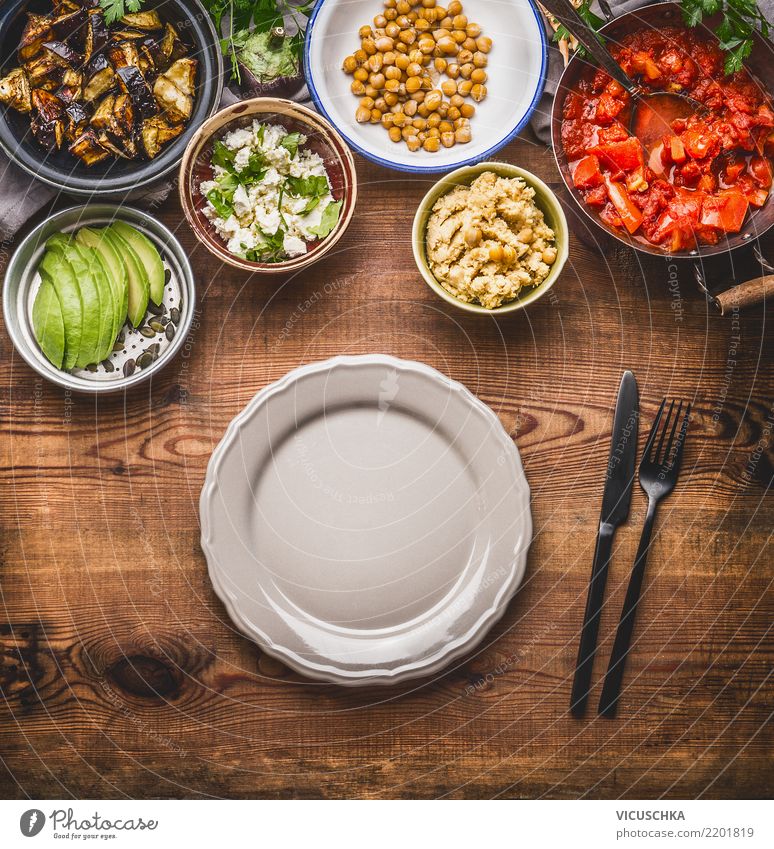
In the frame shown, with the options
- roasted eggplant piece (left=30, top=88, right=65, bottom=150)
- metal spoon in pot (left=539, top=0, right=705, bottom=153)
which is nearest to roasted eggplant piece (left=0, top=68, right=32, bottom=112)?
roasted eggplant piece (left=30, top=88, right=65, bottom=150)

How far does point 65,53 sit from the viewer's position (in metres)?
1.57

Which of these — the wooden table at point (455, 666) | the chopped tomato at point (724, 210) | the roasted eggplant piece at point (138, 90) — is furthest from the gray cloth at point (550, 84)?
the roasted eggplant piece at point (138, 90)

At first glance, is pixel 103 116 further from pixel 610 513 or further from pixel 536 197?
pixel 610 513

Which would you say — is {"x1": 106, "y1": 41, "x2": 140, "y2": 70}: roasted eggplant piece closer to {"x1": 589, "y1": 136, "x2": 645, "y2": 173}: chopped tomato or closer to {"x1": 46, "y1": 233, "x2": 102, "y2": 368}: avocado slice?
{"x1": 46, "y1": 233, "x2": 102, "y2": 368}: avocado slice

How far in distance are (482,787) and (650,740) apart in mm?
460

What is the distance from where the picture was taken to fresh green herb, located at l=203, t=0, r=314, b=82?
1598 mm

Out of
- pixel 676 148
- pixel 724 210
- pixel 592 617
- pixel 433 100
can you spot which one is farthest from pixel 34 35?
pixel 592 617

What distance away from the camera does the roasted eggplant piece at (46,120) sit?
60.9 inches

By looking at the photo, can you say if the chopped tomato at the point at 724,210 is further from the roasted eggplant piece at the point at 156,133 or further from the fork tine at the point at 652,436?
the roasted eggplant piece at the point at 156,133

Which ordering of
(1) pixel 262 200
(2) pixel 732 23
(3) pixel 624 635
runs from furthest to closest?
(3) pixel 624 635 → (1) pixel 262 200 → (2) pixel 732 23

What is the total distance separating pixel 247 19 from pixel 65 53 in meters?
0.44

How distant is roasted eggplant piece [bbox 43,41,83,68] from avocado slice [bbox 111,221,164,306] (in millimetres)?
404

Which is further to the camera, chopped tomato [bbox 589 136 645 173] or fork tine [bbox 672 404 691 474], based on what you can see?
fork tine [bbox 672 404 691 474]

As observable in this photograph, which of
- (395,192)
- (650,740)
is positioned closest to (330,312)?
(395,192)
